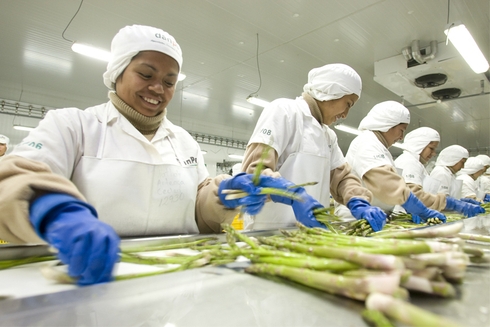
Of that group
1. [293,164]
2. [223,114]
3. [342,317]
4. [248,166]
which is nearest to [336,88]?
[293,164]

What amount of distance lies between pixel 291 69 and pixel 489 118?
814cm

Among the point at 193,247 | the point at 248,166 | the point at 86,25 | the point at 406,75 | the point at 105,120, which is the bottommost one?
the point at 193,247

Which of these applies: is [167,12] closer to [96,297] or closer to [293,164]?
[293,164]

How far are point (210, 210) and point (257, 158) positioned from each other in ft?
1.75

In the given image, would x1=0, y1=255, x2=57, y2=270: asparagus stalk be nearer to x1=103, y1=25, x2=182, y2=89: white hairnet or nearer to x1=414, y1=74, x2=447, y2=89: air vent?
x1=103, y1=25, x2=182, y2=89: white hairnet

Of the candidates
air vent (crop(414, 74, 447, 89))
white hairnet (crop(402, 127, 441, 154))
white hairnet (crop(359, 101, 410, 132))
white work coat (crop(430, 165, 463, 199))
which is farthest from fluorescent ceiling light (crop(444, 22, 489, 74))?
white work coat (crop(430, 165, 463, 199))

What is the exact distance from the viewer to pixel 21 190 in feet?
2.51

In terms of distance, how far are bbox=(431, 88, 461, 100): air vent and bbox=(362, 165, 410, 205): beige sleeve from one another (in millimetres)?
3956

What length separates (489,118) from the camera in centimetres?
983

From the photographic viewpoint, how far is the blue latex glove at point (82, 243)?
0.64 m

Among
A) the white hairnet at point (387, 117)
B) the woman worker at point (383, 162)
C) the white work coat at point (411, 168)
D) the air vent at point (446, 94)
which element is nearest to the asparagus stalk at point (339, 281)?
the woman worker at point (383, 162)

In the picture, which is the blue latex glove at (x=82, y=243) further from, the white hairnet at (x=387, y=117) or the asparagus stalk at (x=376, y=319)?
the white hairnet at (x=387, y=117)

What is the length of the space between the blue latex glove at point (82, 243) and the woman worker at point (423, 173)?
3.48m

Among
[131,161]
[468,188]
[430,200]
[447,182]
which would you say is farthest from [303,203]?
[468,188]
